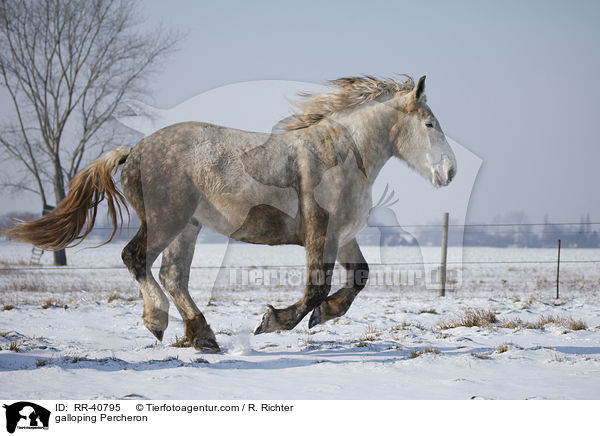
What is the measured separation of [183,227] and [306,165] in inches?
41.3

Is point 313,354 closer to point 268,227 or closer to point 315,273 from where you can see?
point 315,273

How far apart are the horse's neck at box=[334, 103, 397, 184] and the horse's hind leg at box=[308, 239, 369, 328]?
0.60 metres

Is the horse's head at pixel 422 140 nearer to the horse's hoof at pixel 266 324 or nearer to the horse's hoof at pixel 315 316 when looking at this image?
the horse's hoof at pixel 315 316

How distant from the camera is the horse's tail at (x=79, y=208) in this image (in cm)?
428

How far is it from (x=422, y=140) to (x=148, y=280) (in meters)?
2.36

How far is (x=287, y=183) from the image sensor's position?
3.76m

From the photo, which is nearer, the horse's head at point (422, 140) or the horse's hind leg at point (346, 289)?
the horse's hind leg at point (346, 289)

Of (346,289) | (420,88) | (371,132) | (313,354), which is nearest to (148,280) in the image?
(313,354)

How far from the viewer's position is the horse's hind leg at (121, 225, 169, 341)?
3.84 meters

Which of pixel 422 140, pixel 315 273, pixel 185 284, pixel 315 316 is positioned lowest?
pixel 315 316
